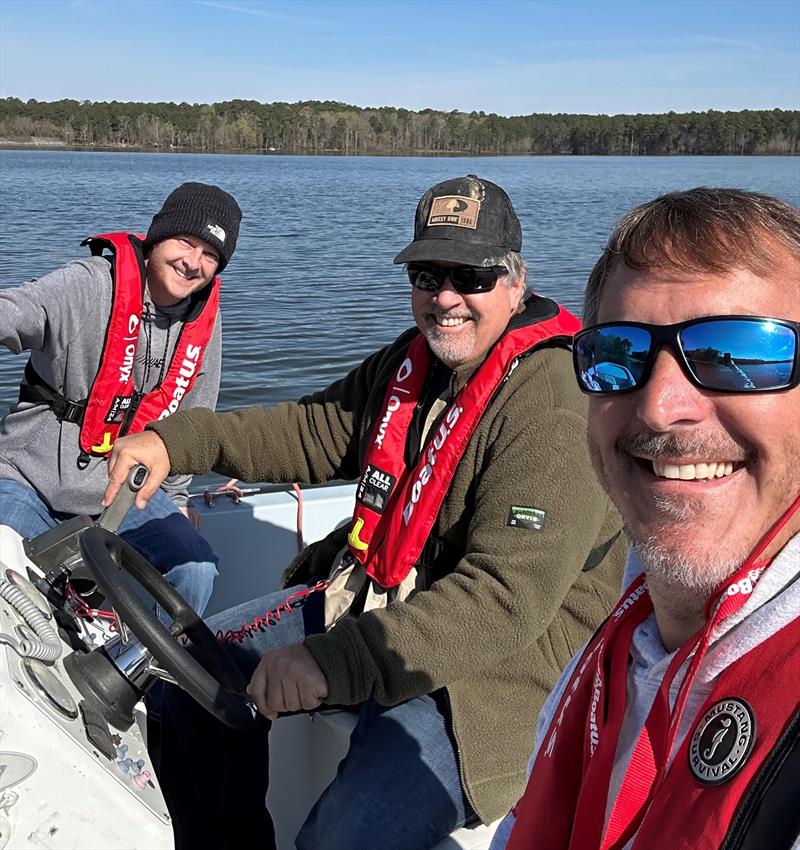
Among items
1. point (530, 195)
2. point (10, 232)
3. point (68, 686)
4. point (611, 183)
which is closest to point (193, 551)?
point (68, 686)

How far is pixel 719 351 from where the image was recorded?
112 cm

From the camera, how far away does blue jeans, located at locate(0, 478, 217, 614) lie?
2.98 m

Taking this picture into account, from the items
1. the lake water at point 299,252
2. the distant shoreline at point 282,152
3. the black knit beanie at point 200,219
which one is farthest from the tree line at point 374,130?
the black knit beanie at point 200,219

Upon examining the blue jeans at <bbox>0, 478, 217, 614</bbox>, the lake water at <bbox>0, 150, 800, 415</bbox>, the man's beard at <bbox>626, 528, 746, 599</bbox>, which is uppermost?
the man's beard at <bbox>626, 528, 746, 599</bbox>

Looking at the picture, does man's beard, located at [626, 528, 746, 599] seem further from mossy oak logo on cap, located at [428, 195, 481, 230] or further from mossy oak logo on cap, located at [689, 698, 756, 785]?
mossy oak logo on cap, located at [428, 195, 481, 230]

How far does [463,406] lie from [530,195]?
31.4 metres

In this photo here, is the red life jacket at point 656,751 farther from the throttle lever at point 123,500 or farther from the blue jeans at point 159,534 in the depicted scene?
the blue jeans at point 159,534

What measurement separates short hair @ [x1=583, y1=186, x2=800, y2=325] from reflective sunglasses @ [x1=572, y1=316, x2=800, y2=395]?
0.09 meters

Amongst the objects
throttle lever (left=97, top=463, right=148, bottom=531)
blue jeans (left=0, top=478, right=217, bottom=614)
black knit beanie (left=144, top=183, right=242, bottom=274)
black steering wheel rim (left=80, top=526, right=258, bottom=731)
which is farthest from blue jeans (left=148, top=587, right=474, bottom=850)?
black knit beanie (left=144, top=183, right=242, bottom=274)

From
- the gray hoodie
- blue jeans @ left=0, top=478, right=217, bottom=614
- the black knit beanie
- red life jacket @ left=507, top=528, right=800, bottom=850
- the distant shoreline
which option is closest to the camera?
red life jacket @ left=507, top=528, right=800, bottom=850

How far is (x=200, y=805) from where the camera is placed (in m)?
2.14

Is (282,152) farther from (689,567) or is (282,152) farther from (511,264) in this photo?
(689,567)

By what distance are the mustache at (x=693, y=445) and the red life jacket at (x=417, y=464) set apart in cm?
103

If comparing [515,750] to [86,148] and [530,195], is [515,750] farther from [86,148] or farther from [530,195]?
[86,148]
